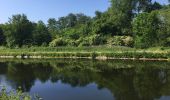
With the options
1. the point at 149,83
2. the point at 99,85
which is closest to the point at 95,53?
the point at 99,85

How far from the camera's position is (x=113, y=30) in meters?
83.2

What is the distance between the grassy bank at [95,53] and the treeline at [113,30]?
6.40 metres

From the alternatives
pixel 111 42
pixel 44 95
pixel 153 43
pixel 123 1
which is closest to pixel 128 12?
pixel 123 1

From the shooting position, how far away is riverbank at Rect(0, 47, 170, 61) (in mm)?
53088

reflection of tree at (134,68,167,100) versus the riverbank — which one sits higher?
the riverbank

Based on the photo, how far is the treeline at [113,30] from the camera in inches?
2564

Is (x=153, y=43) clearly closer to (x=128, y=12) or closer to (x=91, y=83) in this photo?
(x=128, y=12)

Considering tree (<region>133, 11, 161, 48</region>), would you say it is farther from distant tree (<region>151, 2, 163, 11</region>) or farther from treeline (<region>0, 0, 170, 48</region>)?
distant tree (<region>151, 2, 163, 11</region>)

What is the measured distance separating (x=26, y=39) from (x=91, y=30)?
1808 centimetres

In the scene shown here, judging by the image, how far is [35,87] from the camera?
92.7ft

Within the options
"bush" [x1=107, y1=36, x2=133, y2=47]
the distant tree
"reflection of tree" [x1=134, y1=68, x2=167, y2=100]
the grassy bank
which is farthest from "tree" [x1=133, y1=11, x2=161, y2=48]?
the distant tree

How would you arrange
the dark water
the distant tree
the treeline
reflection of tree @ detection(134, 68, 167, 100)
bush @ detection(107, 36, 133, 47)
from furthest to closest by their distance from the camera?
1. the distant tree
2. bush @ detection(107, 36, 133, 47)
3. the treeline
4. the dark water
5. reflection of tree @ detection(134, 68, 167, 100)

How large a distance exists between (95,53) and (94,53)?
0.66 ft

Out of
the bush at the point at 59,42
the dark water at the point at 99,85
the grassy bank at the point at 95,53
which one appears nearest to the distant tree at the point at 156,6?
the bush at the point at 59,42
